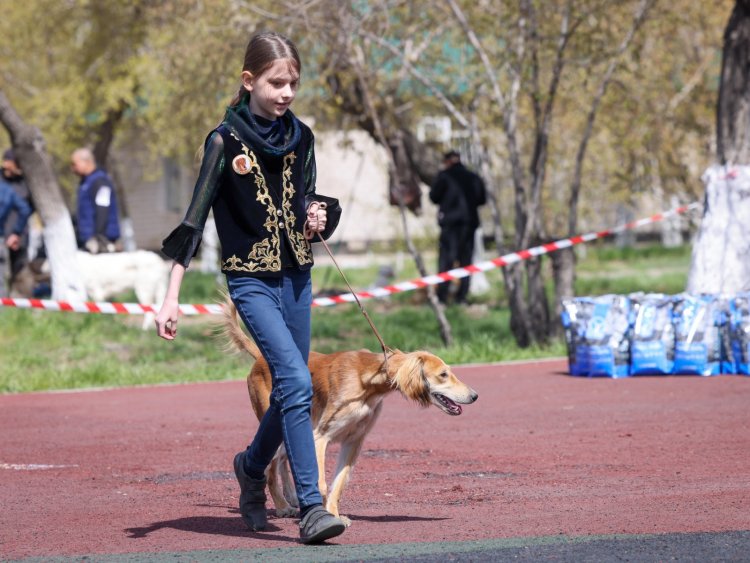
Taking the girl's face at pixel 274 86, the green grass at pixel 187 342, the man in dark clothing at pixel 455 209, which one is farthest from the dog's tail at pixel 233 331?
the man in dark clothing at pixel 455 209

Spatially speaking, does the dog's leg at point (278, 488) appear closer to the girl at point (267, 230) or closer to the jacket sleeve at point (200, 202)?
the girl at point (267, 230)

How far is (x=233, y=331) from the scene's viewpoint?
684 centimetres

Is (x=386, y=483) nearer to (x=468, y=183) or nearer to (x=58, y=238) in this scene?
(x=58, y=238)

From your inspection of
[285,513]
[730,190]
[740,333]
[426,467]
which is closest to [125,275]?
[730,190]

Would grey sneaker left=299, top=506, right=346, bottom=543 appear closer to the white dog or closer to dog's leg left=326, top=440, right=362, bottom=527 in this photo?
dog's leg left=326, top=440, right=362, bottom=527

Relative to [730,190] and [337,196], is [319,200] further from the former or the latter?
[337,196]

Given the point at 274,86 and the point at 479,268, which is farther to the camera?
the point at 479,268

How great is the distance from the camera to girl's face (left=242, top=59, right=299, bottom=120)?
18.5 feet

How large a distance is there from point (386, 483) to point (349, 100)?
11.6m

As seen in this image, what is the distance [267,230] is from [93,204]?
40.5 ft

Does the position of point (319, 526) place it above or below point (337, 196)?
below

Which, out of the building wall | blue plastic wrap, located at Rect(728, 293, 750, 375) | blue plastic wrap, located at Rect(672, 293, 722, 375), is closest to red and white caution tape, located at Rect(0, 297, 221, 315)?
blue plastic wrap, located at Rect(672, 293, 722, 375)

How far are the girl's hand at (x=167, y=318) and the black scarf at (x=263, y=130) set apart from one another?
764mm

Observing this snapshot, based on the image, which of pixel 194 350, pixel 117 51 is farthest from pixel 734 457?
pixel 117 51
